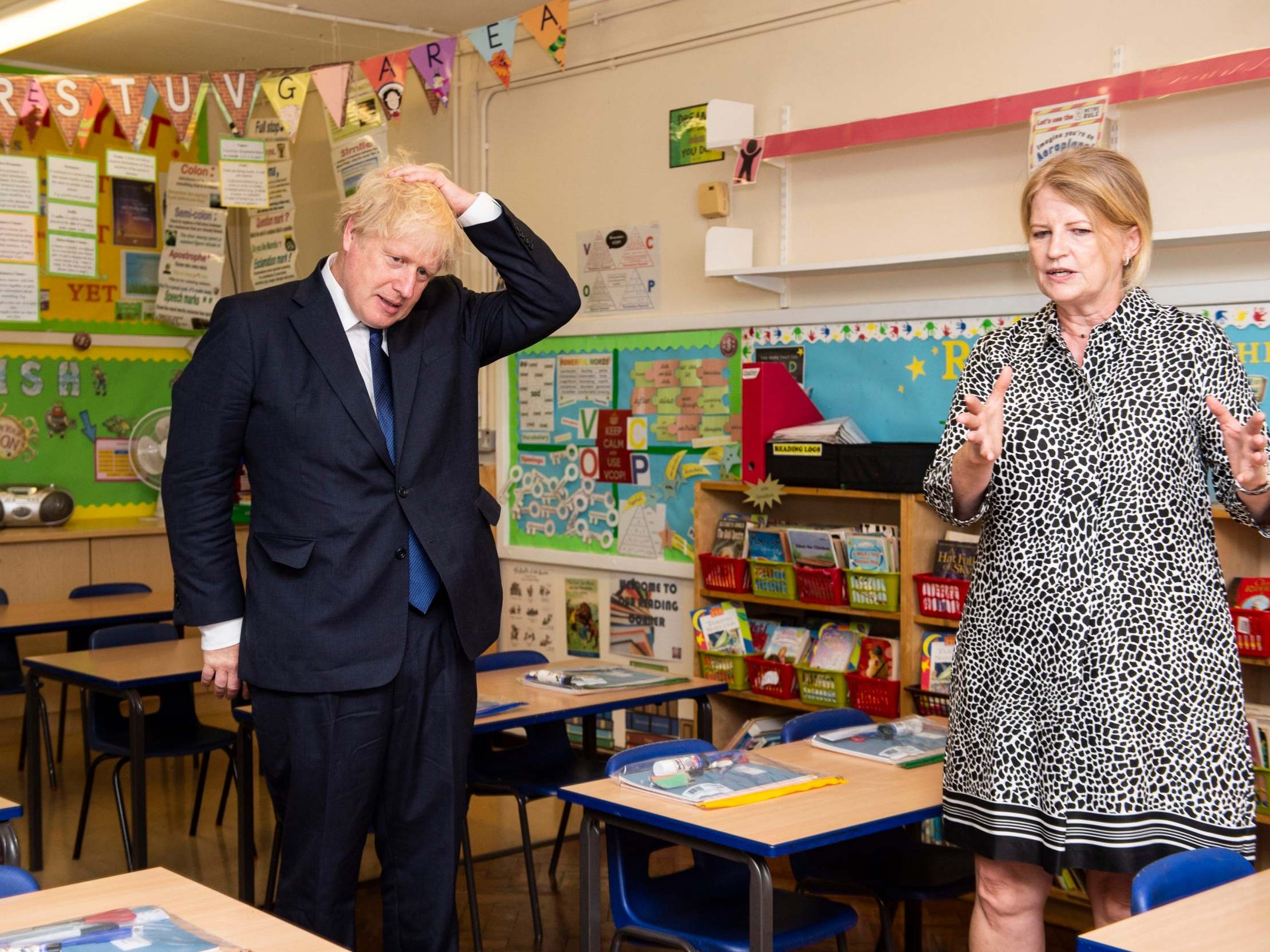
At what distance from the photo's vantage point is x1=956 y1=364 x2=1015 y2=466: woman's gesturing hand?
2.03 meters

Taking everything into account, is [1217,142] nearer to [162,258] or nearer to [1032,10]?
[1032,10]

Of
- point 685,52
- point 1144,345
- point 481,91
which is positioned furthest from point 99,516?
point 1144,345

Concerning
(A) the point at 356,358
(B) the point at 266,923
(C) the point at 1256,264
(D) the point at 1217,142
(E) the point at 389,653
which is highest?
(D) the point at 1217,142

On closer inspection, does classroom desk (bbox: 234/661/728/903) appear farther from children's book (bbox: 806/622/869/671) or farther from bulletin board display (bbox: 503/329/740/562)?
bulletin board display (bbox: 503/329/740/562)

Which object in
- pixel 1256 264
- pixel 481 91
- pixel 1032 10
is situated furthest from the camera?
Answer: pixel 481 91

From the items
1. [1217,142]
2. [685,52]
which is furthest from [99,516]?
[1217,142]

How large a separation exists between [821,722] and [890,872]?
1.60 feet

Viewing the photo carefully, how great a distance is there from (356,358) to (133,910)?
1.18 metres

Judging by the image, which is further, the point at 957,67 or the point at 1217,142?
the point at 957,67

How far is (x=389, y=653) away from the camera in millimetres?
2582

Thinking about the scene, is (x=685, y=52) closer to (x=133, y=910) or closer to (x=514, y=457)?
(x=514, y=457)

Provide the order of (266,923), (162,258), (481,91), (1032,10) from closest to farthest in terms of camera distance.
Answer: (266,923) → (1032,10) → (481,91) → (162,258)

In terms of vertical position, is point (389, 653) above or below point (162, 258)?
below

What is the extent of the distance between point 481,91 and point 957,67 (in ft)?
8.50
